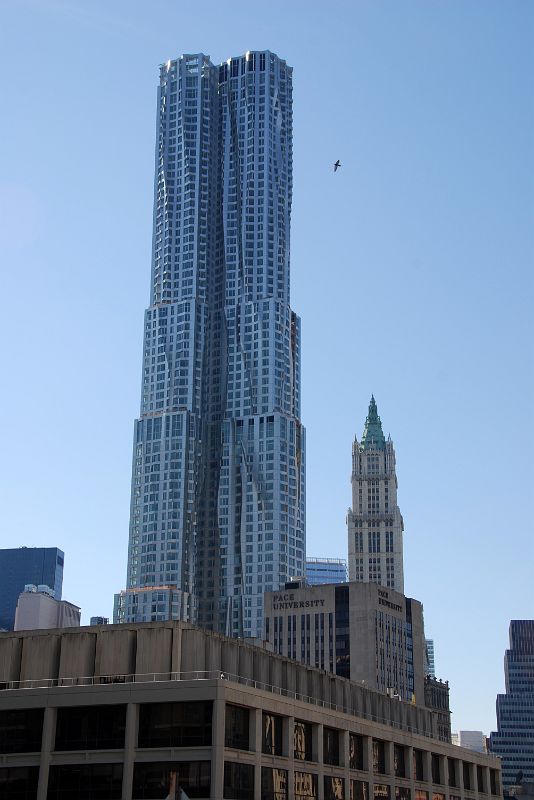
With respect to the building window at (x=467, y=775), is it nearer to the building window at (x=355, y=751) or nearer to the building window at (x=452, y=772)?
the building window at (x=452, y=772)

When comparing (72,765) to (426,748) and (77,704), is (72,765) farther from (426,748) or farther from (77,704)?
(426,748)

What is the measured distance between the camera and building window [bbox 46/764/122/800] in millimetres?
95625

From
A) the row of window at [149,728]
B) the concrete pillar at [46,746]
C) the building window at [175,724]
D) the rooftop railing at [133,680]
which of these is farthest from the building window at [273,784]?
the concrete pillar at [46,746]

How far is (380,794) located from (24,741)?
137 ft

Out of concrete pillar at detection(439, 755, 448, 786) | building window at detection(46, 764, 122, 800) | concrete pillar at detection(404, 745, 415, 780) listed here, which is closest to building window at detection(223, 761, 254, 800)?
building window at detection(46, 764, 122, 800)

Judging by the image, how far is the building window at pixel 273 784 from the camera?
10119 centimetres

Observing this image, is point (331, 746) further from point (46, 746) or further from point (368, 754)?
point (46, 746)

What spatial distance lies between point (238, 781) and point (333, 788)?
19.7 meters

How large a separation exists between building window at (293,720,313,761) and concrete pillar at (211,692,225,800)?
14620 mm

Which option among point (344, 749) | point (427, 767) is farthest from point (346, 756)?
point (427, 767)

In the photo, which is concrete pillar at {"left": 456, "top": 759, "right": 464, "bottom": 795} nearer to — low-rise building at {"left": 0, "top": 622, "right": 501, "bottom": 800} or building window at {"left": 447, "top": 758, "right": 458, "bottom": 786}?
building window at {"left": 447, "top": 758, "right": 458, "bottom": 786}

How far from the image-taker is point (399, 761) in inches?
5133

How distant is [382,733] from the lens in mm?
125812

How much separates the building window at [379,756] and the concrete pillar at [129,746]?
120 feet
